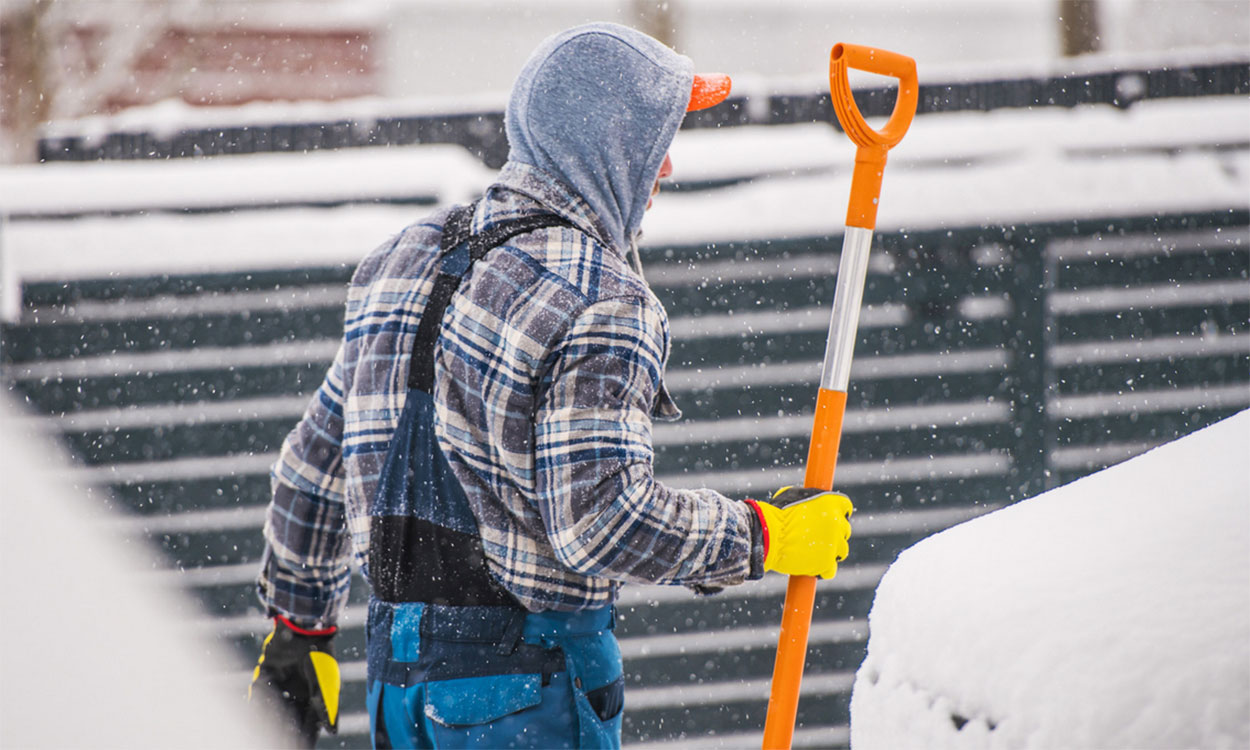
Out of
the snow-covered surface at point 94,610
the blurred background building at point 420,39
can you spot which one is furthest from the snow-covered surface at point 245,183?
the blurred background building at point 420,39

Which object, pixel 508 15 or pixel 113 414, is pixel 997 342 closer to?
pixel 113 414

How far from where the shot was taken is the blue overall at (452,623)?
167 cm

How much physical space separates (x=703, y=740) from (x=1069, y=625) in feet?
8.50

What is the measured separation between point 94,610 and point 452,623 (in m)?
2.25

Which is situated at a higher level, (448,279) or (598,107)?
(598,107)

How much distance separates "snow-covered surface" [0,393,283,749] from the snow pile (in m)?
2.56

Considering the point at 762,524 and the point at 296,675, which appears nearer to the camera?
the point at 762,524

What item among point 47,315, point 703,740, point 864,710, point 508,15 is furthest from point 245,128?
point 508,15

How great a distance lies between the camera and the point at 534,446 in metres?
1.60

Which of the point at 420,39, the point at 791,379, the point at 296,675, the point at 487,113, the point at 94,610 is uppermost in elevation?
the point at 487,113

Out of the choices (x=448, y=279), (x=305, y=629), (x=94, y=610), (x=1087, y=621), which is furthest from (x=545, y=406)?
(x=94, y=610)

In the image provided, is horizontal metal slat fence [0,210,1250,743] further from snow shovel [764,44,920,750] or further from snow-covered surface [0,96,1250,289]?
snow shovel [764,44,920,750]

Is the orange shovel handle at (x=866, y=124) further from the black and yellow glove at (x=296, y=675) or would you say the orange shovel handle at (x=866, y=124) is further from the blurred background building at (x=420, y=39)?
the blurred background building at (x=420, y=39)

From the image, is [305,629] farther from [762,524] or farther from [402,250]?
[762,524]
